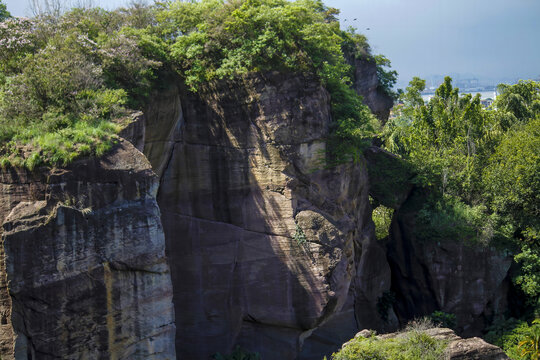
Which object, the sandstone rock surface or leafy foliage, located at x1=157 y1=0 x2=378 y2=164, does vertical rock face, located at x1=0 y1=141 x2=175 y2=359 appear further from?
the sandstone rock surface

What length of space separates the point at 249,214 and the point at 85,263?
8023mm

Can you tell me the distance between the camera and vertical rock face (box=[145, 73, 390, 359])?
2059 cm

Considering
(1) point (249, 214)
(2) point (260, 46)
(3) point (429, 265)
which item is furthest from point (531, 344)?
(2) point (260, 46)

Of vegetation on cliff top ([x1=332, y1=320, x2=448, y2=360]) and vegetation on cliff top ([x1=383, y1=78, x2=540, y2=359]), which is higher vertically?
vegetation on cliff top ([x1=383, y1=78, x2=540, y2=359])

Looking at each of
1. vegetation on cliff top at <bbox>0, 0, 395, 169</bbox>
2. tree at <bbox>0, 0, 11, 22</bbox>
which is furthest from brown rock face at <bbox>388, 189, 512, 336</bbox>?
tree at <bbox>0, 0, 11, 22</bbox>

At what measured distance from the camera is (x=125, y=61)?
19.2m

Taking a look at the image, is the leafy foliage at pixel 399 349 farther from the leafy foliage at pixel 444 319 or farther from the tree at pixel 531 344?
the leafy foliage at pixel 444 319

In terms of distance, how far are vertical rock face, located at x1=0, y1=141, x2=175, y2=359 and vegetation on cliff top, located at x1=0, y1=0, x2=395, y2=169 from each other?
0.88m

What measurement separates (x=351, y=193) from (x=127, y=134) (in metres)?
10.6

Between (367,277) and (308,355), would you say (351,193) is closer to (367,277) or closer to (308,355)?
(367,277)

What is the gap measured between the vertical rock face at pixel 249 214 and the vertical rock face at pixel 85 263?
546 centimetres

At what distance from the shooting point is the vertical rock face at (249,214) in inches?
811

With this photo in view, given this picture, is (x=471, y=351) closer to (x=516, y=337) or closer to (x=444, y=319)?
(x=516, y=337)

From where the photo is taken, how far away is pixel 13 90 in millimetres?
16531
